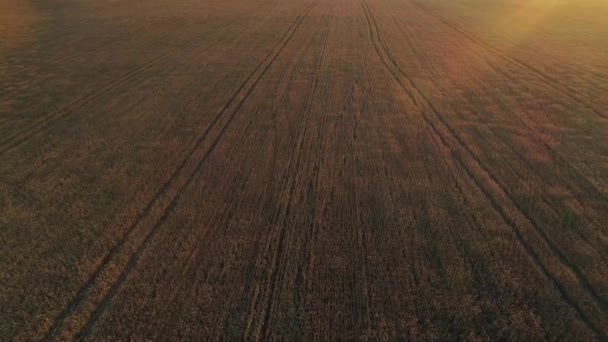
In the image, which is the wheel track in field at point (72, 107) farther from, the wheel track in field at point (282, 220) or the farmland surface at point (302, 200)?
the wheel track in field at point (282, 220)

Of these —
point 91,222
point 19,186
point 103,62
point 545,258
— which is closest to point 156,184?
point 91,222

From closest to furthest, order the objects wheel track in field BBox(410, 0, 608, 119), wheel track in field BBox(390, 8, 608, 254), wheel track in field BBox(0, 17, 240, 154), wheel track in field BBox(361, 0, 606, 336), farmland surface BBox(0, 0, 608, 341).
A: 1. farmland surface BBox(0, 0, 608, 341)
2. wheel track in field BBox(361, 0, 606, 336)
3. wheel track in field BBox(390, 8, 608, 254)
4. wheel track in field BBox(0, 17, 240, 154)
5. wheel track in field BBox(410, 0, 608, 119)

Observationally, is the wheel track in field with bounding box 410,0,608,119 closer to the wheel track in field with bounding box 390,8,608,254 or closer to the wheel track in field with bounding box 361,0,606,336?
the wheel track in field with bounding box 390,8,608,254

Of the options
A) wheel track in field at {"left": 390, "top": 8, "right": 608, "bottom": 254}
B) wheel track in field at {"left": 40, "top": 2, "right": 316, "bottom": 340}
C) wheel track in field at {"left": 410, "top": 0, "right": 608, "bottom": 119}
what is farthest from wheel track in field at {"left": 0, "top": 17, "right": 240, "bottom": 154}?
wheel track in field at {"left": 410, "top": 0, "right": 608, "bottom": 119}

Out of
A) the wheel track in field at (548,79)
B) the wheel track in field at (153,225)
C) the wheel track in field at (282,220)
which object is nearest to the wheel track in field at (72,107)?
the wheel track in field at (153,225)

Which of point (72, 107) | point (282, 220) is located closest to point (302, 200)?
point (282, 220)

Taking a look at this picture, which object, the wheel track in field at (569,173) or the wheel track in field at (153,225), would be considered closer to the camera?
the wheel track in field at (153,225)

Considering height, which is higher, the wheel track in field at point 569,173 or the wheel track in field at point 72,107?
the wheel track in field at point 72,107

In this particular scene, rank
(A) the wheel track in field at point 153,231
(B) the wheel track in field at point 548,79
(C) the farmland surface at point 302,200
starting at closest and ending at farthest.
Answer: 1. (A) the wheel track in field at point 153,231
2. (C) the farmland surface at point 302,200
3. (B) the wheel track in field at point 548,79

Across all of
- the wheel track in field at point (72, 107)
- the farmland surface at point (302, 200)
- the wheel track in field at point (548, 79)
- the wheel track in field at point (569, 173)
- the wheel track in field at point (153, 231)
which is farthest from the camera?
the wheel track in field at point (548, 79)

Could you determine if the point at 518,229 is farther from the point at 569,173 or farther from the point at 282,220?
the point at 282,220
